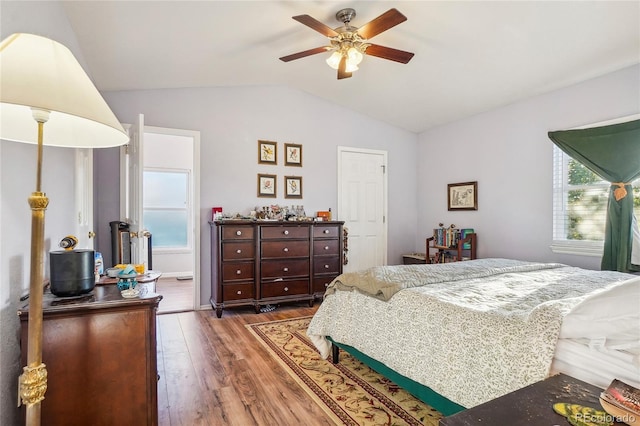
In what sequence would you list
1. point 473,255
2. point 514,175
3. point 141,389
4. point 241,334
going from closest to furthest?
point 141,389 → point 241,334 → point 514,175 → point 473,255

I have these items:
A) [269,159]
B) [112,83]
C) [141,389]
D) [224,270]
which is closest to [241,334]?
[224,270]

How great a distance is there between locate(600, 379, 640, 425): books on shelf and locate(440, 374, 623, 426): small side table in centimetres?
3

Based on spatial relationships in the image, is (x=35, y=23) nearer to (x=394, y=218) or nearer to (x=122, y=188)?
(x=122, y=188)

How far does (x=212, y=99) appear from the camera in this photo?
4113mm

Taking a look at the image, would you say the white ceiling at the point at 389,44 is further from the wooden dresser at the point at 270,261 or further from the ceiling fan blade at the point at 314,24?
the wooden dresser at the point at 270,261

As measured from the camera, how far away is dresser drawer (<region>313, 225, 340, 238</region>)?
13.7 ft

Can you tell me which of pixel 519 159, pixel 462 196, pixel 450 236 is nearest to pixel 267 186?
pixel 450 236

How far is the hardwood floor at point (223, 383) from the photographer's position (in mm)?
1870

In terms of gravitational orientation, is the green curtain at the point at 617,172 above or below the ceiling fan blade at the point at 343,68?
below

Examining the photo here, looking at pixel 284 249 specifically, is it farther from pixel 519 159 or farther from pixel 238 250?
pixel 519 159

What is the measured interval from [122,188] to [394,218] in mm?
3690

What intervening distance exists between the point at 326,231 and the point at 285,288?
0.87 metres

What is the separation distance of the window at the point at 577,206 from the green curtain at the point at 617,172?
0.53 feet

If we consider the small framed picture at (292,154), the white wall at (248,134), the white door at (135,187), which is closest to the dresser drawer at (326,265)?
the white wall at (248,134)
